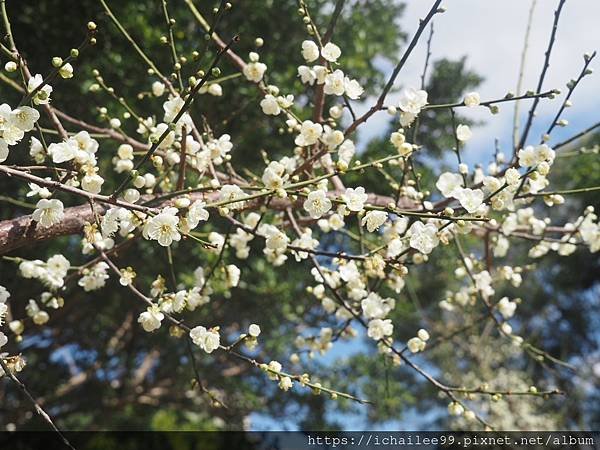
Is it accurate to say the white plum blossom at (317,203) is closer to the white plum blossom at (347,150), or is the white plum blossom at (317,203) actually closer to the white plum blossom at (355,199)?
the white plum blossom at (355,199)

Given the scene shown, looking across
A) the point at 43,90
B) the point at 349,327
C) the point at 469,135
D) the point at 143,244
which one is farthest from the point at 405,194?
the point at 143,244

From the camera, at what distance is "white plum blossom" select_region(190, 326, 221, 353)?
4.90ft

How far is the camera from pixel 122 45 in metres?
3.33

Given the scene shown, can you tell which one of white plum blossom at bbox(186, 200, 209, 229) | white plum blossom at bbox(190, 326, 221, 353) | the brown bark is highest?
white plum blossom at bbox(186, 200, 209, 229)

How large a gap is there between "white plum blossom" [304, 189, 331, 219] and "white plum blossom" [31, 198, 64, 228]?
57 centimetres

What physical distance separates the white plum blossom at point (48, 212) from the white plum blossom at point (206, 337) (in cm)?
44

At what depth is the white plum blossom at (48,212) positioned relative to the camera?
4.29 ft

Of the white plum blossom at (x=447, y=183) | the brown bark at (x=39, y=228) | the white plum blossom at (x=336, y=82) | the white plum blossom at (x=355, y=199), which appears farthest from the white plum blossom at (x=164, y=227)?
the white plum blossom at (x=447, y=183)

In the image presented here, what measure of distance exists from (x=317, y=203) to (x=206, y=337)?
1.51 feet

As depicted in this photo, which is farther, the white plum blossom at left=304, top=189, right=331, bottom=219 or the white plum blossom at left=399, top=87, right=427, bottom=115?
the white plum blossom at left=399, top=87, right=427, bottom=115

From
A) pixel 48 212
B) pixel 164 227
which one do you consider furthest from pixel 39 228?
pixel 164 227

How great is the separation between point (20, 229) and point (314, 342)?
117 cm

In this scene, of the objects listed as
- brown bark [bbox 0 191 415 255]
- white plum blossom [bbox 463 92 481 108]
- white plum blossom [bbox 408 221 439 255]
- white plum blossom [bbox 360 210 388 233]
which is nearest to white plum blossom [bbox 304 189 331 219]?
white plum blossom [bbox 360 210 388 233]

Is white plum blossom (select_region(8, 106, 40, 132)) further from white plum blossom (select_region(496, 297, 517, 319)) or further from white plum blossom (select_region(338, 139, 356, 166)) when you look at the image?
white plum blossom (select_region(496, 297, 517, 319))
